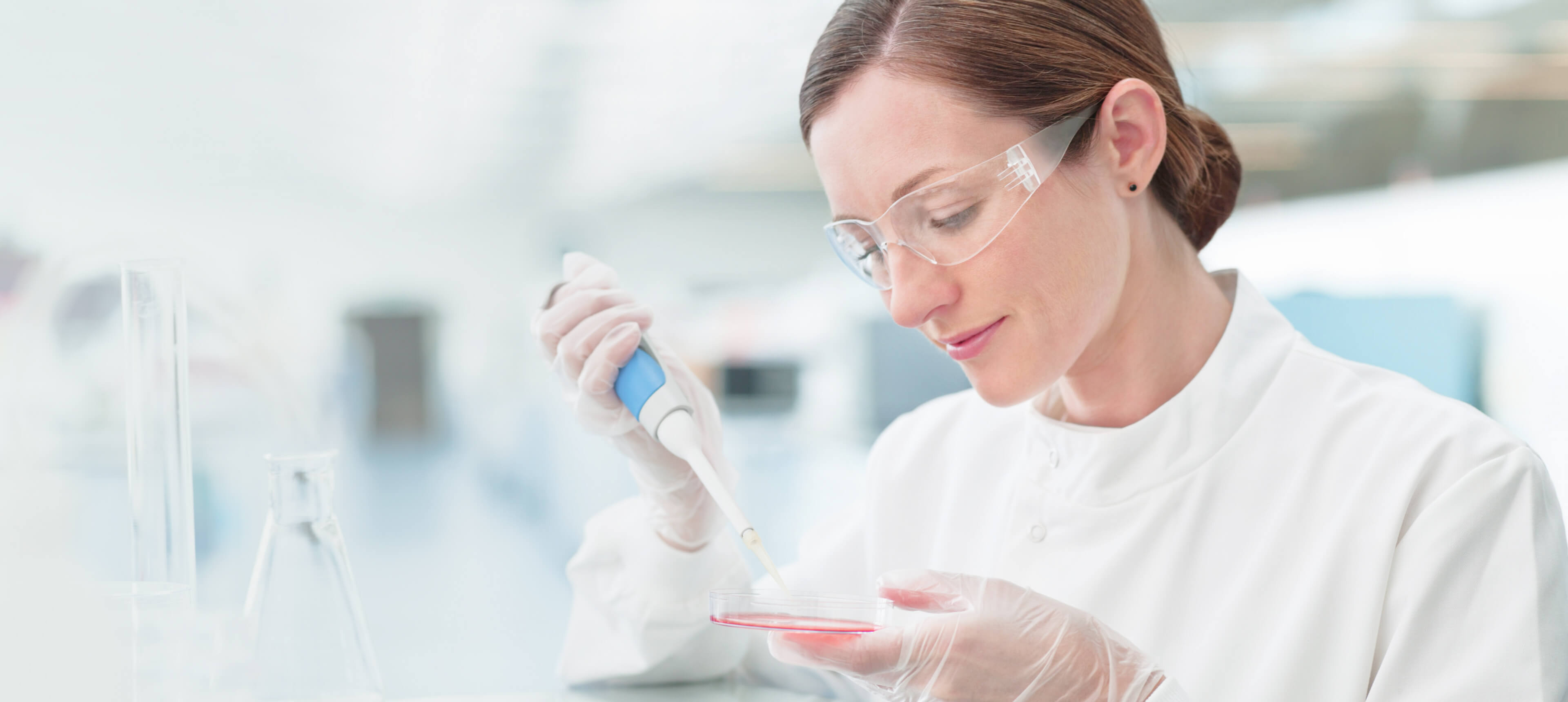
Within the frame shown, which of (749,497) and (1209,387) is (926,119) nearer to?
(1209,387)

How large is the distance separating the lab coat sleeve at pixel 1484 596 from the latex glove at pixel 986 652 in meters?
0.20

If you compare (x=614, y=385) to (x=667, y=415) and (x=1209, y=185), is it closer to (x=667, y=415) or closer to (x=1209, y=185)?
(x=667, y=415)

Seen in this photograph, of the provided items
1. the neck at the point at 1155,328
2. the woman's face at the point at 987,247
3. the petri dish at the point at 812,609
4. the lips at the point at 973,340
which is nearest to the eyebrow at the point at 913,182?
the woman's face at the point at 987,247

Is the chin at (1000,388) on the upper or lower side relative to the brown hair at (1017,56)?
lower

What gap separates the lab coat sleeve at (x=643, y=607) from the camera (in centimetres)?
112

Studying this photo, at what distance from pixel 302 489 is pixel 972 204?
58 cm

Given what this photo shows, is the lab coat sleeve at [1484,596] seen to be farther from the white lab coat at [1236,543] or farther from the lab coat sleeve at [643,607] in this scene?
the lab coat sleeve at [643,607]

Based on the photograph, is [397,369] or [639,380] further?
[397,369]

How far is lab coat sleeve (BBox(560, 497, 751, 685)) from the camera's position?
3.68ft

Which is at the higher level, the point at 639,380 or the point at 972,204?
the point at 972,204

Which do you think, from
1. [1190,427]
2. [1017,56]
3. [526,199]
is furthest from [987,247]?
[526,199]

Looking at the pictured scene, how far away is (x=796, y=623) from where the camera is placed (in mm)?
707

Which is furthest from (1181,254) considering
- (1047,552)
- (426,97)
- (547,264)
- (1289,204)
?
(547,264)

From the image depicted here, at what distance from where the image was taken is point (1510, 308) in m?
5.59
